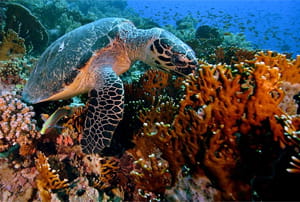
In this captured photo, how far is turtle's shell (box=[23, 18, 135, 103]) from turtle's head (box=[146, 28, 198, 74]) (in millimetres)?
729

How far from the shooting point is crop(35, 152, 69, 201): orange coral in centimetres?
175

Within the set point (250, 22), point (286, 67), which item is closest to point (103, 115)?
point (286, 67)

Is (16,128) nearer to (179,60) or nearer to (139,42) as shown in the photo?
(139,42)

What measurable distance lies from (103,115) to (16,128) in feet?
3.21

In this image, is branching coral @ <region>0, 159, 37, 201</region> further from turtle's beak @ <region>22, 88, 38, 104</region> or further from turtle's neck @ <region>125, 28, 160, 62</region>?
turtle's neck @ <region>125, 28, 160, 62</region>

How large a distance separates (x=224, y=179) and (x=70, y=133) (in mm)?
1798

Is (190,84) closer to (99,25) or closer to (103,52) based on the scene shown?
(103,52)

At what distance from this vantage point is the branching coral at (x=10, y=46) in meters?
5.23

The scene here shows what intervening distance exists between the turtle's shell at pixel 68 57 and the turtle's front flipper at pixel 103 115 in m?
0.60

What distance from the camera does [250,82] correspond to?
4.92 ft

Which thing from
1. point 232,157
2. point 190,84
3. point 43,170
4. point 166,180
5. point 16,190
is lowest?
point 16,190

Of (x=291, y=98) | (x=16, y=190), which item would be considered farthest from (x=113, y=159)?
(x=291, y=98)

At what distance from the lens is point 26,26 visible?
22.5 ft

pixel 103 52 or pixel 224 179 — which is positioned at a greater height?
pixel 103 52
